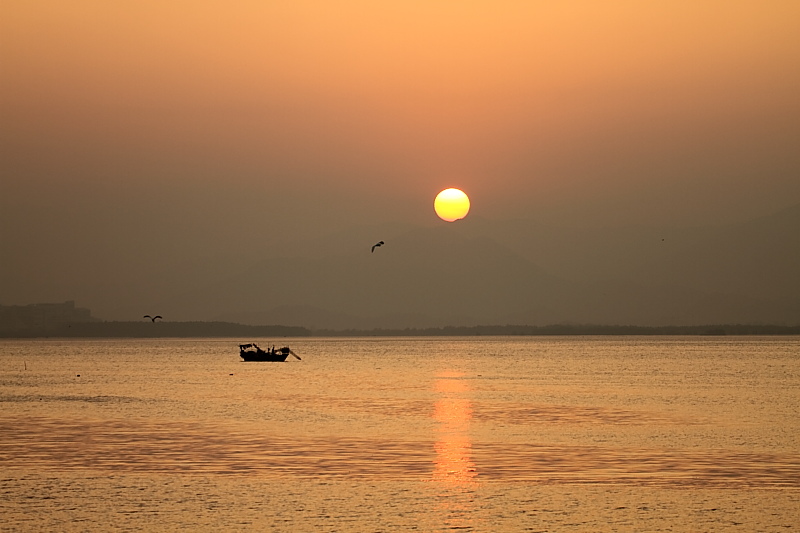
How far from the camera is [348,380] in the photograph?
5871 inches

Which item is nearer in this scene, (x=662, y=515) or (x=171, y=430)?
(x=662, y=515)

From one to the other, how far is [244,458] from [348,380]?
3713 inches

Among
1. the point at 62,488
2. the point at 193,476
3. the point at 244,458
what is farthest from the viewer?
the point at 244,458

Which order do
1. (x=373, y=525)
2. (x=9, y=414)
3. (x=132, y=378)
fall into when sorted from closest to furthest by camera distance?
(x=373, y=525), (x=9, y=414), (x=132, y=378)

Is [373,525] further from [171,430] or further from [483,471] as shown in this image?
[171,430]

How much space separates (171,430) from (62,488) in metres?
27.0

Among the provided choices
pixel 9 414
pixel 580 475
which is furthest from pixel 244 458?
pixel 9 414

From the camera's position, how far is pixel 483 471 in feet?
163

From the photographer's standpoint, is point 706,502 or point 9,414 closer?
point 706,502

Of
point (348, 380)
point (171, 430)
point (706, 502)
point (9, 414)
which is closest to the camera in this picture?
point (706, 502)

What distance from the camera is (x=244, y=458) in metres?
55.0

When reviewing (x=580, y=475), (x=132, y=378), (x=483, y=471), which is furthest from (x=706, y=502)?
(x=132, y=378)

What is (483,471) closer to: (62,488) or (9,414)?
(62,488)

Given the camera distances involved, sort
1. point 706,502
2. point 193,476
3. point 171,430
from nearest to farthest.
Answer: point 706,502, point 193,476, point 171,430
